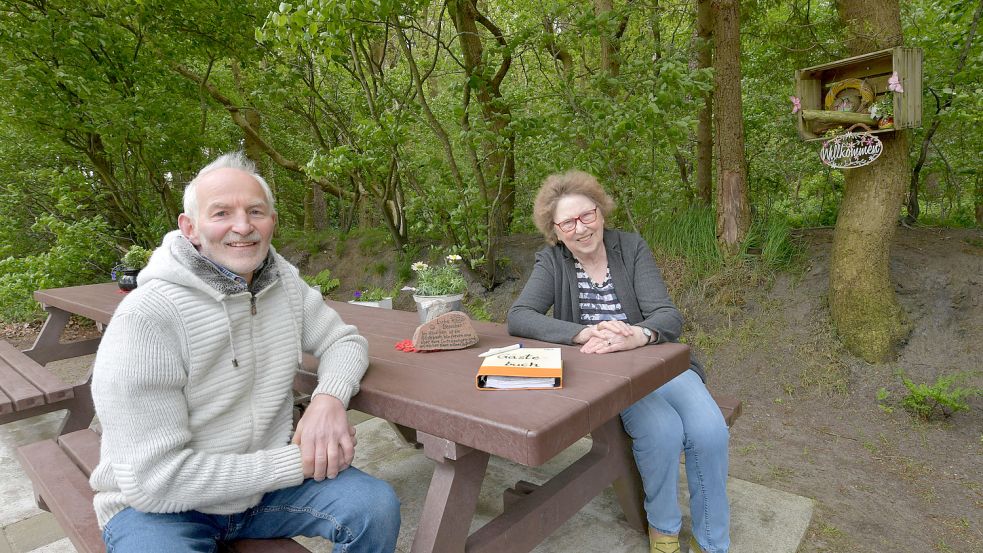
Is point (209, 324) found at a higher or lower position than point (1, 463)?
higher

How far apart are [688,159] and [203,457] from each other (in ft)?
22.1

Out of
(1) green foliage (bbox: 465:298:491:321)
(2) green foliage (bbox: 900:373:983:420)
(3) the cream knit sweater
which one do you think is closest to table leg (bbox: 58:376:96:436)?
(3) the cream knit sweater

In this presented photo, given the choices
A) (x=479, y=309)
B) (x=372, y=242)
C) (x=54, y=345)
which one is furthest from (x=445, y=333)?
(x=372, y=242)

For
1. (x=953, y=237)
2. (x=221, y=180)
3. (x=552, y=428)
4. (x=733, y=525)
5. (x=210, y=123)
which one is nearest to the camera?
(x=552, y=428)

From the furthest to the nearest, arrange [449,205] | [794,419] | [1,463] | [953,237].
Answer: [449,205] < [953,237] < [794,419] < [1,463]

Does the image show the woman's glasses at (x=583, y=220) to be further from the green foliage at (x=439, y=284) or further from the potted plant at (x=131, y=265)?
the potted plant at (x=131, y=265)

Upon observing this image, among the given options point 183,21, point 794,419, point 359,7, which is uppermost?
point 183,21

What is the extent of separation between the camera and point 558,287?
2.44m

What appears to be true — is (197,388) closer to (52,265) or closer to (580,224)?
(580,224)

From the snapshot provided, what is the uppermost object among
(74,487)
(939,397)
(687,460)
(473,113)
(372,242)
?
(473,113)

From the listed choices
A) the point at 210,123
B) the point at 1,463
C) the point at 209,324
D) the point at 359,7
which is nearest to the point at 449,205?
the point at 359,7

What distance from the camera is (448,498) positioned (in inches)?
59.7

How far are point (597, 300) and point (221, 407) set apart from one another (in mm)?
1513

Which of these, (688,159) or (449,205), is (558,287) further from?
(688,159)
